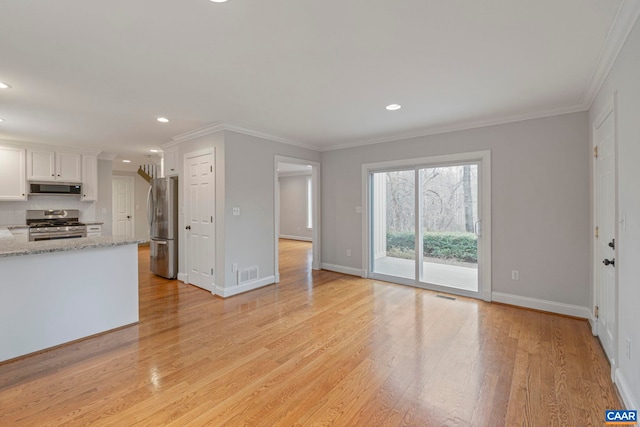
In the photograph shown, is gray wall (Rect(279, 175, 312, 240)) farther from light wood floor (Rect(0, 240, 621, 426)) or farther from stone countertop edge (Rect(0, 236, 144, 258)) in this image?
stone countertop edge (Rect(0, 236, 144, 258))

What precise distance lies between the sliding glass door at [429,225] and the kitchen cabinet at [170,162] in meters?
3.41

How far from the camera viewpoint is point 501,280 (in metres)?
3.79

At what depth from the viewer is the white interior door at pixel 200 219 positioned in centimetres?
421

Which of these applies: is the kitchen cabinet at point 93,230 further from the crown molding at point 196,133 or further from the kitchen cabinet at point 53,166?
the crown molding at point 196,133

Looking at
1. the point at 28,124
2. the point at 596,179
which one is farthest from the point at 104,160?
the point at 596,179

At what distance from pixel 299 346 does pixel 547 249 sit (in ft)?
10.5

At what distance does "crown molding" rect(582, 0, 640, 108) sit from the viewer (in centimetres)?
163

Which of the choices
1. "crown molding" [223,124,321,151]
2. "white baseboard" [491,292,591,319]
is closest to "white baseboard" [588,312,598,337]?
"white baseboard" [491,292,591,319]

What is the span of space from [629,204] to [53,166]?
7934 millimetres

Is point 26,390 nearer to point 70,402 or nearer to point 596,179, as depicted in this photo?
point 70,402

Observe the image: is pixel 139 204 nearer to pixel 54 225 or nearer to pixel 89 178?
pixel 89 178

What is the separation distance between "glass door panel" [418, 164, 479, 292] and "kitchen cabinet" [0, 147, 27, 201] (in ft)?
22.8

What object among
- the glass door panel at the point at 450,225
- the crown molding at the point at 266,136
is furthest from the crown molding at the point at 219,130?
the glass door panel at the point at 450,225

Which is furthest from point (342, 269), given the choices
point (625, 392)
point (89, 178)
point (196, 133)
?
point (89, 178)
